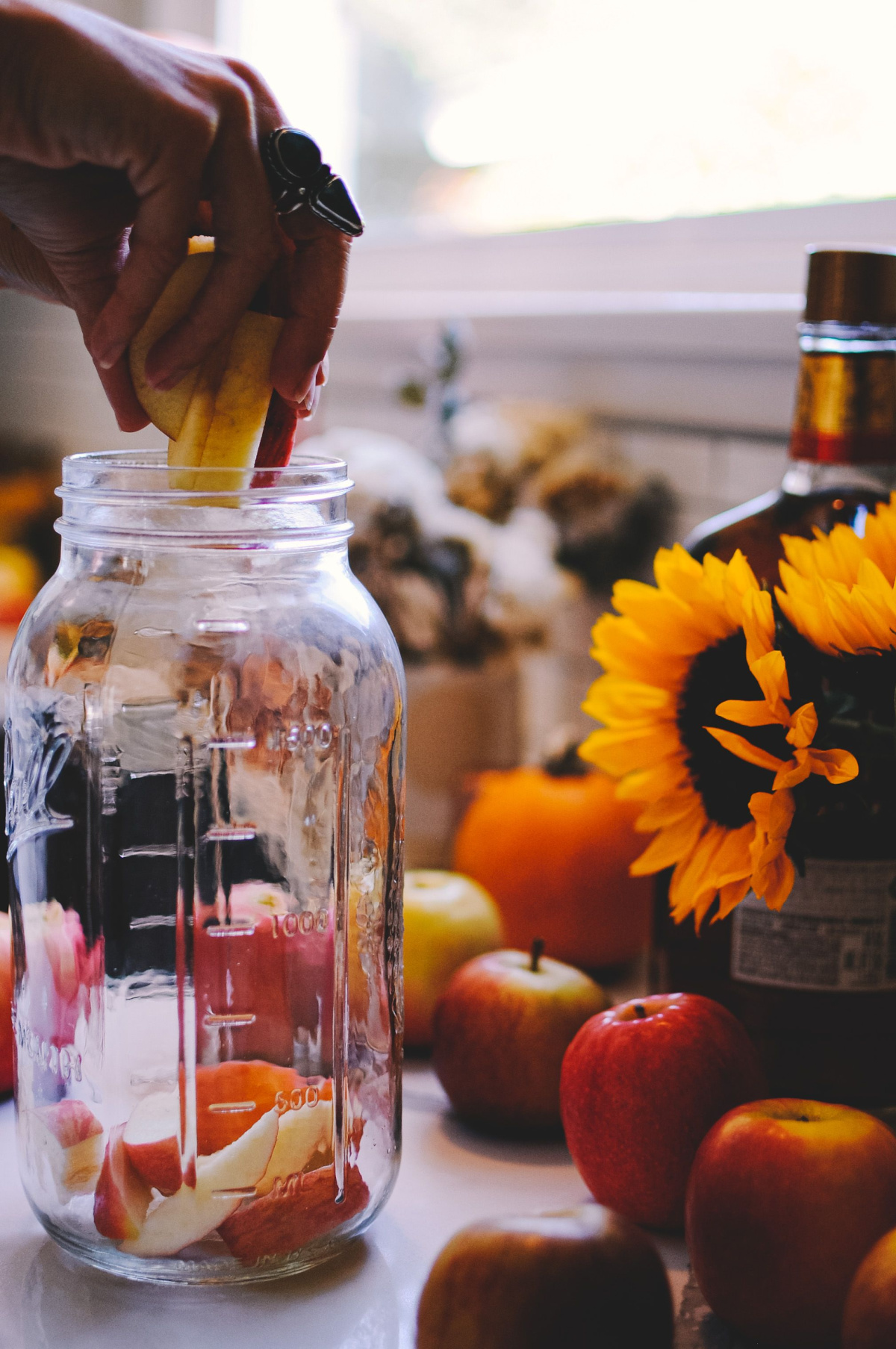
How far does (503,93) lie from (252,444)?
4.19 feet

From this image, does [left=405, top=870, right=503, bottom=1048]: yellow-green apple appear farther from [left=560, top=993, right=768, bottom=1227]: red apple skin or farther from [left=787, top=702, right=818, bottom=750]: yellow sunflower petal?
[left=787, top=702, right=818, bottom=750]: yellow sunflower petal

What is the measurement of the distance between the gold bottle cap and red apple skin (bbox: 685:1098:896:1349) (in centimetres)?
37

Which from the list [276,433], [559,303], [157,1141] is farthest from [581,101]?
[157,1141]

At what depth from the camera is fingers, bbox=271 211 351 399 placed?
1.73 ft

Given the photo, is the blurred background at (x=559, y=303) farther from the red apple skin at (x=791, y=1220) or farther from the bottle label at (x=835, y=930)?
the red apple skin at (x=791, y=1220)

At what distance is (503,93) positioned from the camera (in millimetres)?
1635

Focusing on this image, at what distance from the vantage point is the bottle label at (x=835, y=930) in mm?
628

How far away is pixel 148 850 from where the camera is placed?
561 mm

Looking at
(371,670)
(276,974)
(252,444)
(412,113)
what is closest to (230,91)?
(252,444)

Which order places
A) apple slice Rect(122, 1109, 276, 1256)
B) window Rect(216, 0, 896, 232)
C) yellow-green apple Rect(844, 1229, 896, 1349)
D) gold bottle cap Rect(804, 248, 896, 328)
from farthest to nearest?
1. window Rect(216, 0, 896, 232)
2. gold bottle cap Rect(804, 248, 896, 328)
3. apple slice Rect(122, 1109, 276, 1256)
4. yellow-green apple Rect(844, 1229, 896, 1349)

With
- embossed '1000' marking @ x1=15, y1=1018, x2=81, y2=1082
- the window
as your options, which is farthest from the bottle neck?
the window

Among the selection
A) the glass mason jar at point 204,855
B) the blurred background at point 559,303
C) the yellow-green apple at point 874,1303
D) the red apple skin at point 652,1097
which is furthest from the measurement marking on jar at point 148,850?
the blurred background at point 559,303

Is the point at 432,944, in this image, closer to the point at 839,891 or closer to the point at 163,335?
the point at 839,891

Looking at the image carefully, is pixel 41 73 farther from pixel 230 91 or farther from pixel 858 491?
pixel 858 491
